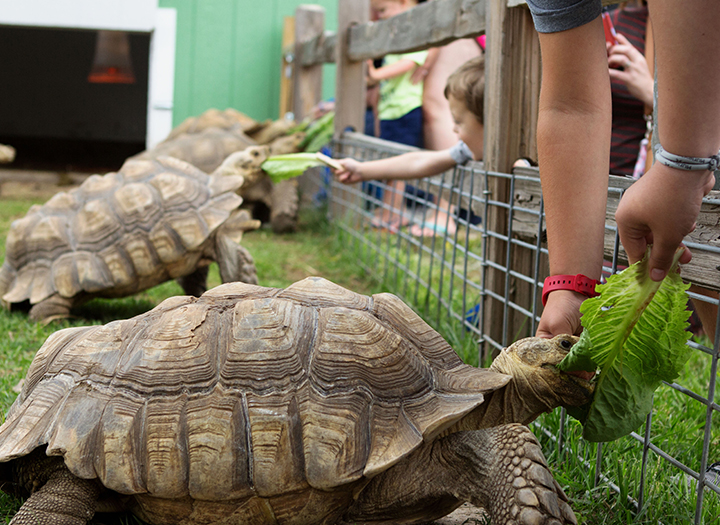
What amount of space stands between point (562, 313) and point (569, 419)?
2.03 ft

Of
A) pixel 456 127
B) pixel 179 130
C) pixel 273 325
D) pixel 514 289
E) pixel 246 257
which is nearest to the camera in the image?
pixel 273 325

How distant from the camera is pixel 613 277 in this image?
4.50ft

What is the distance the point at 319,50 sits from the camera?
6.44 metres

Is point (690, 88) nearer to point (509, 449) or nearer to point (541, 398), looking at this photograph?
point (541, 398)

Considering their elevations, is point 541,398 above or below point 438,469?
→ above

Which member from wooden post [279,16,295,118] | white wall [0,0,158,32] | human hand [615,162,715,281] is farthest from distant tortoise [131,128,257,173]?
human hand [615,162,715,281]

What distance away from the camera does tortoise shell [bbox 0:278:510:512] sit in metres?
1.49

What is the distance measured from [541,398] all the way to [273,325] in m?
0.59

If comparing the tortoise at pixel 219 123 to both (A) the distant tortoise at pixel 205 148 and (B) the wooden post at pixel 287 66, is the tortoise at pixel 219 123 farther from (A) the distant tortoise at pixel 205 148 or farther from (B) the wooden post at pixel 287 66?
(B) the wooden post at pixel 287 66

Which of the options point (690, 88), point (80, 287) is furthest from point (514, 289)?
point (80, 287)

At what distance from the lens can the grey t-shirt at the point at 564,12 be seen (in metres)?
1.40

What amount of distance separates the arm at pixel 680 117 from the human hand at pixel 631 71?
2.25m

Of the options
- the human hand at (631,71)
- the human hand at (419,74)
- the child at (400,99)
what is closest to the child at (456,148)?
the human hand at (631,71)

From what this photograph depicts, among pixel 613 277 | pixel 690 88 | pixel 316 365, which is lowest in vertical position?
pixel 316 365
